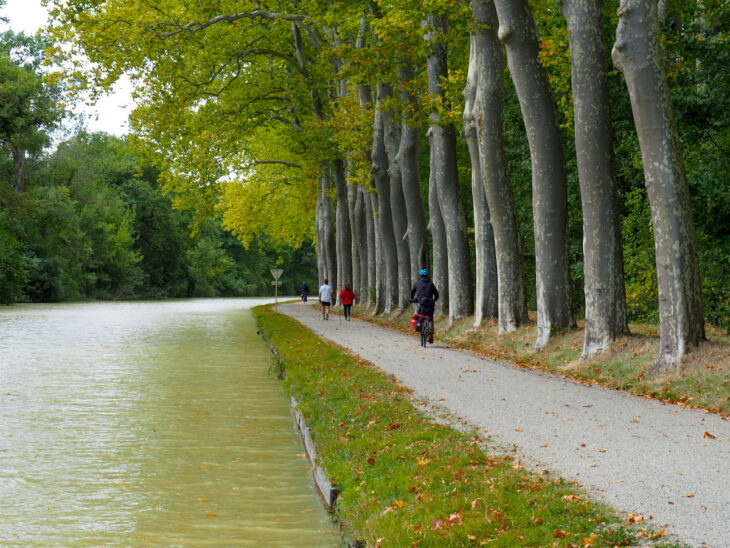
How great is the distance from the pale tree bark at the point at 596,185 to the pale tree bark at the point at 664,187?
1.92 meters

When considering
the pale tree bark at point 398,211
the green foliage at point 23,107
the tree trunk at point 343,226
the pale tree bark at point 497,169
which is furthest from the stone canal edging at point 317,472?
the green foliage at point 23,107

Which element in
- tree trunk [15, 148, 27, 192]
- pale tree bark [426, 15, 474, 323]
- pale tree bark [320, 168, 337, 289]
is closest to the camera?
pale tree bark [426, 15, 474, 323]

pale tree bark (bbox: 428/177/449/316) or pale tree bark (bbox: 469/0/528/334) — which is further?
pale tree bark (bbox: 428/177/449/316)

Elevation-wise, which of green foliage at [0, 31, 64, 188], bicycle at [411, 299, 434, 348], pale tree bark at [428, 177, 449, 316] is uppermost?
green foliage at [0, 31, 64, 188]

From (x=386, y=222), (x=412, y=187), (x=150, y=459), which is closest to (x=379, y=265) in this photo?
(x=386, y=222)

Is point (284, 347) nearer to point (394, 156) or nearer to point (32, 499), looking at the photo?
point (394, 156)

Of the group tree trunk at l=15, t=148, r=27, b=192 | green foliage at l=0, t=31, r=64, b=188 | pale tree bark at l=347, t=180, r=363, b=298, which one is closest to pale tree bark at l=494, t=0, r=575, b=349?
pale tree bark at l=347, t=180, r=363, b=298

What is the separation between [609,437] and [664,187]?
507 centimetres

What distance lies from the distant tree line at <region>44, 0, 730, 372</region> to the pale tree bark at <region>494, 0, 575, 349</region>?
4 cm

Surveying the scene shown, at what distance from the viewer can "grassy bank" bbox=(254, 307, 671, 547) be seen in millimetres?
5715

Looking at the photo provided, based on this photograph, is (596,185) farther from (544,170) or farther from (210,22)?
(210,22)

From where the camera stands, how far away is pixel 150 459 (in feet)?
31.9

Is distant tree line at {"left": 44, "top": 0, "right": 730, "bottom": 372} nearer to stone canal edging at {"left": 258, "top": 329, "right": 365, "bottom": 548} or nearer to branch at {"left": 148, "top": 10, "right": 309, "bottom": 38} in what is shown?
branch at {"left": 148, "top": 10, "right": 309, "bottom": 38}

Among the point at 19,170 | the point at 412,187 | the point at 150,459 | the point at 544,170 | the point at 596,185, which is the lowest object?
the point at 150,459
